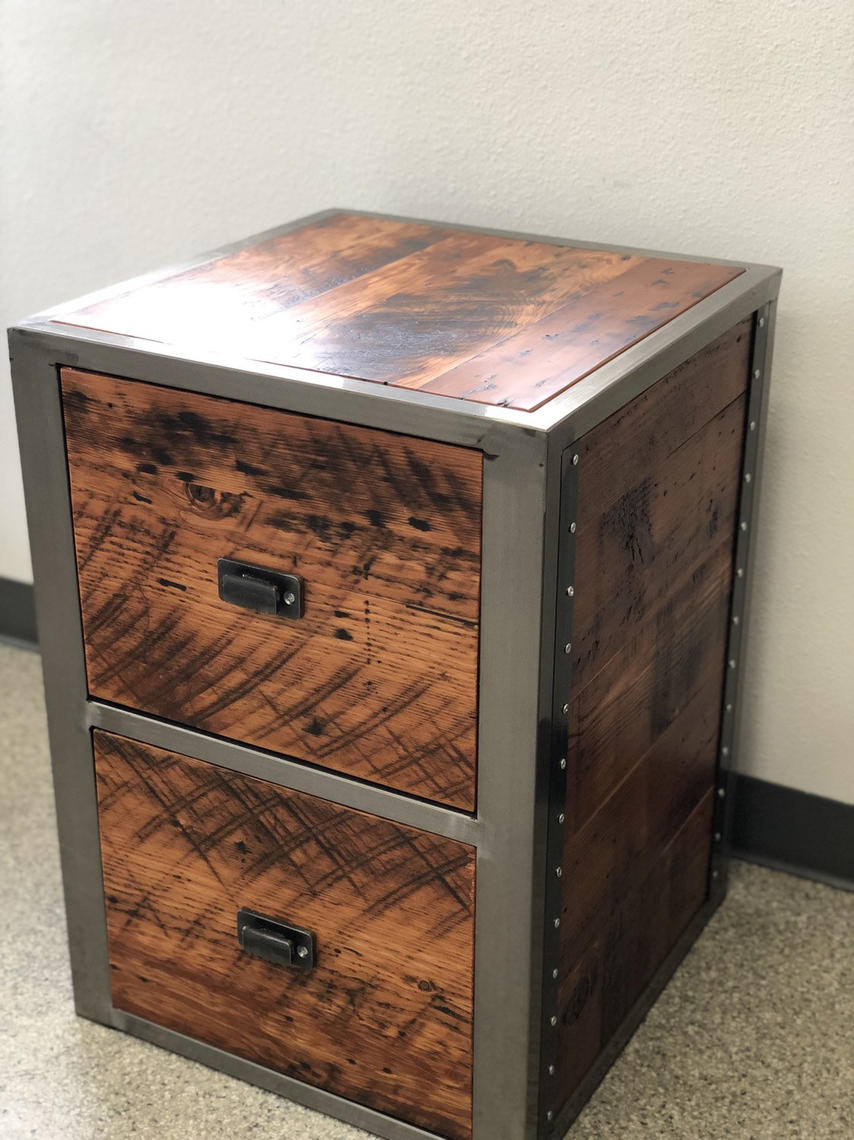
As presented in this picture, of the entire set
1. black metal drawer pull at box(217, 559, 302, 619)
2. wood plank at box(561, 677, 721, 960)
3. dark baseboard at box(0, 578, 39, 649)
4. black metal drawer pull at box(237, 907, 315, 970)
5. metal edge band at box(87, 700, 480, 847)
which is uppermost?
black metal drawer pull at box(217, 559, 302, 619)

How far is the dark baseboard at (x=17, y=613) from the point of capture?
2.11 metres

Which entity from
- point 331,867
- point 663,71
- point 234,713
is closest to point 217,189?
point 663,71

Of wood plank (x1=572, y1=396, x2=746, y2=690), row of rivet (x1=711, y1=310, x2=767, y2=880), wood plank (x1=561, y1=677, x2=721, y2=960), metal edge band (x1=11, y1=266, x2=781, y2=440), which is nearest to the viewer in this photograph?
metal edge band (x1=11, y1=266, x2=781, y2=440)

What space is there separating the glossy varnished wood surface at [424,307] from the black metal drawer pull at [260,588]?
0.17 metres

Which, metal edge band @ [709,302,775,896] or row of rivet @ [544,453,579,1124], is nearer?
row of rivet @ [544,453,579,1124]

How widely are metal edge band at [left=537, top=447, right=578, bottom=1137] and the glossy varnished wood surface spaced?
0.09 m

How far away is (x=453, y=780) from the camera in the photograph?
114cm

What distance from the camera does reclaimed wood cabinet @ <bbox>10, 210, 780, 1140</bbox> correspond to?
3.55ft

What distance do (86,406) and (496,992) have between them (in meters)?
0.57

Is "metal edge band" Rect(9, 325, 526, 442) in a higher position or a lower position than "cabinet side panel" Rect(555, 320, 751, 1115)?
higher

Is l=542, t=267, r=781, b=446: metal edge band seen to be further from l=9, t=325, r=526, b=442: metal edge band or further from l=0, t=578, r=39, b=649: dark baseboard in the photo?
l=0, t=578, r=39, b=649: dark baseboard

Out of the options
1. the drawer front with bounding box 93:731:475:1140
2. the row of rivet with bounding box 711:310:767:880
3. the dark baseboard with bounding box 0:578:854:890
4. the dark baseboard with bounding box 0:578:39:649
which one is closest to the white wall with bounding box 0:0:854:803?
the dark baseboard with bounding box 0:578:854:890

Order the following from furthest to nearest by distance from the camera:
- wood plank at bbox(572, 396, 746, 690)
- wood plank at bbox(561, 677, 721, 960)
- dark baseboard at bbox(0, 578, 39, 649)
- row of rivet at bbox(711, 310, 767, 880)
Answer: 1. dark baseboard at bbox(0, 578, 39, 649)
2. row of rivet at bbox(711, 310, 767, 880)
3. wood plank at bbox(561, 677, 721, 960)
4. wood plank at bbox(572, 396, 746, 690)

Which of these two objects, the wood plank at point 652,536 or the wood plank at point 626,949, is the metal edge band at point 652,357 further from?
the wood plank at point 626,949
